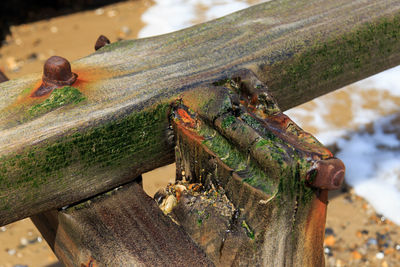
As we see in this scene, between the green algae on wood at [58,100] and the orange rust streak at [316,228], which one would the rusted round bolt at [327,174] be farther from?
the green algae on wood at [58,100]

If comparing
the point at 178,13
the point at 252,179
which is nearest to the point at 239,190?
the point at 252,179

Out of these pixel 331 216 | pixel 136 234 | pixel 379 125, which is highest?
pixel 379 125

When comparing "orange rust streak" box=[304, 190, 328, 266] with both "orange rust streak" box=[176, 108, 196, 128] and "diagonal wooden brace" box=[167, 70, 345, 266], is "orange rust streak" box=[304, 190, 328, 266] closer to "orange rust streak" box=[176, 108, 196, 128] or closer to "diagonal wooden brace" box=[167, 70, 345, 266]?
"diagonal wooden brace" box=[167, 70, 345, 266]

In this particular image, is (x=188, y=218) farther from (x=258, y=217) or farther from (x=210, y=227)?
(x=258, y=217)

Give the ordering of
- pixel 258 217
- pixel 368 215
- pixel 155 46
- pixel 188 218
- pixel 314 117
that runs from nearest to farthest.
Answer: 1. pixel 258 217
2. pixel 188 218
3. pixel 155 46
4. pixel 368 215
5. pixel 314 117

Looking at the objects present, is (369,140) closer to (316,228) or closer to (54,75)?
(316,228)

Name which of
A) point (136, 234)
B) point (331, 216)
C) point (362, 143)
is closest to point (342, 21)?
point (136, 234)

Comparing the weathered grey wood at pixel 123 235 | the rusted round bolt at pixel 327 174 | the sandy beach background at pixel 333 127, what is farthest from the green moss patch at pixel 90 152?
the sandy beach background at pixel 333 127
